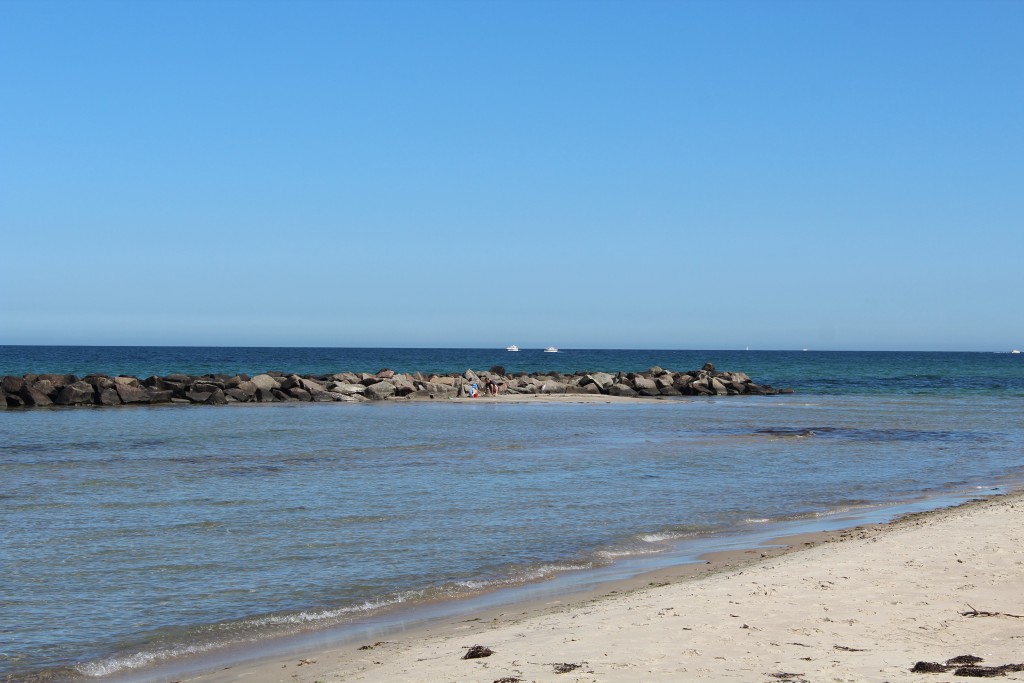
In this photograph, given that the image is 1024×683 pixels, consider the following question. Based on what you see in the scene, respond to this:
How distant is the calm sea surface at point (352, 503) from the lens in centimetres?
851


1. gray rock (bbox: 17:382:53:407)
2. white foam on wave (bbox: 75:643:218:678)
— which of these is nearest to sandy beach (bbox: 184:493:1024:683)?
white foam on wave (bbox: 75:643:218:678)

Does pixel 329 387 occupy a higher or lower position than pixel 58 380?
lower

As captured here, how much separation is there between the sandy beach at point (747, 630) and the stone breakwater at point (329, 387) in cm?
3334

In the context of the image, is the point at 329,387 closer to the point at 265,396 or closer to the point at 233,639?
the point at 265,396

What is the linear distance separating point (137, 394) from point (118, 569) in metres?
31.0

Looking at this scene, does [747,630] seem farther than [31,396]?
No

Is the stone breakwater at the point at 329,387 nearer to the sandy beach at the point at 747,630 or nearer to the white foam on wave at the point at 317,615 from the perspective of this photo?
the white foam on wave at the point at 317,615

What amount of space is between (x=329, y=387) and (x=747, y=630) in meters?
39.0

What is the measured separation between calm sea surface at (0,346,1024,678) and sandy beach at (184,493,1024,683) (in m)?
1.19

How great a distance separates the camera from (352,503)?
14109mm

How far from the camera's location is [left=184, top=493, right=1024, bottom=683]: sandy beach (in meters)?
6.05

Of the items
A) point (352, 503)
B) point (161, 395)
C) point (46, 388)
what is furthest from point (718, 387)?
point (352, 503)

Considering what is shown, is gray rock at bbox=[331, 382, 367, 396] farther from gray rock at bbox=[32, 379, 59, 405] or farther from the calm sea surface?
gray rock at bbox=[32, 379, 59, 405]

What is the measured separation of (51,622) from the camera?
8.07 metres
